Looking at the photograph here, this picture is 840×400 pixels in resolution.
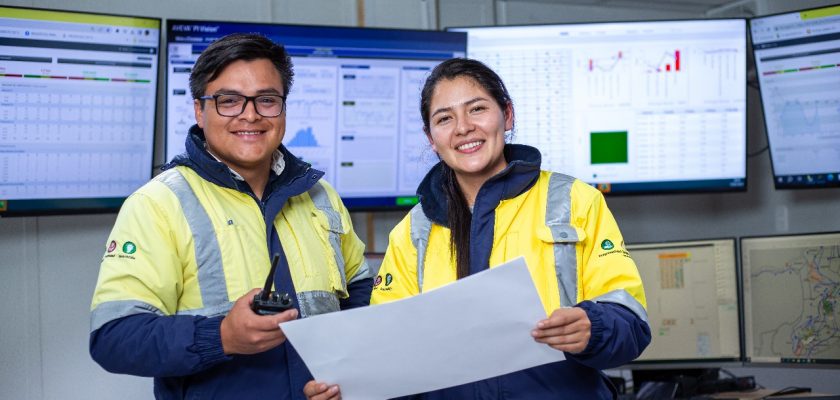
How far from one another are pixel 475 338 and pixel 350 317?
0.19 metres

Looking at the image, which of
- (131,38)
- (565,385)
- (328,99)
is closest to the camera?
(565,385)

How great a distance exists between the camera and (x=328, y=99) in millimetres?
2584

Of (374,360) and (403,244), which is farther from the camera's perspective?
(403,244)

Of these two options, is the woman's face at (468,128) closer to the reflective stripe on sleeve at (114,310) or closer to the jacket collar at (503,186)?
the jacket collar at (503,186)

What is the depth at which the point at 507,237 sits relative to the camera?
4.77 feet

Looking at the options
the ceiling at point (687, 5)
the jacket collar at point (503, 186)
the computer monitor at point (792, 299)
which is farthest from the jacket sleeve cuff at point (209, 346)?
the ceiling at point (687, 5)

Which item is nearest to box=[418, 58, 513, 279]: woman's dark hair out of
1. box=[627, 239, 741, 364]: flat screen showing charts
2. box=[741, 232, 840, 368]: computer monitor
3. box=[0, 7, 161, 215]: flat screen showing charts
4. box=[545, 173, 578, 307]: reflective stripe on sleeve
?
box=[545, 173, 578, 307]: reflective stripe on sleeve

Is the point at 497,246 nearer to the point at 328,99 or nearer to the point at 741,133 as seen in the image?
the point at 328,99

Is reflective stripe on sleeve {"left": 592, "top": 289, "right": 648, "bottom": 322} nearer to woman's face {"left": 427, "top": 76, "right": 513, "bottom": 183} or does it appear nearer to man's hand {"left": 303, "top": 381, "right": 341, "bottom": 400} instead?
woman's face {"left": 427, "top": 76, "right": 513, "bottom": 183}

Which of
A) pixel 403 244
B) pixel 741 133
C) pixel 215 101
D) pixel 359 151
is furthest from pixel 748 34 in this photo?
pixel 215 101

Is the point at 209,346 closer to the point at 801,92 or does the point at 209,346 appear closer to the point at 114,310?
the point at 114,310

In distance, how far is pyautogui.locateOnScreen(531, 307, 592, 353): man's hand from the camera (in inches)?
47.8

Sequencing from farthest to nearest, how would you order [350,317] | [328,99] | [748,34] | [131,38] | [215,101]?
1. [748,34]
2. [328,99]
3. [131,38]
4. [215,101]
5. [350,317]

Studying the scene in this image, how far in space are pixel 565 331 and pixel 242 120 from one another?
677 mm
